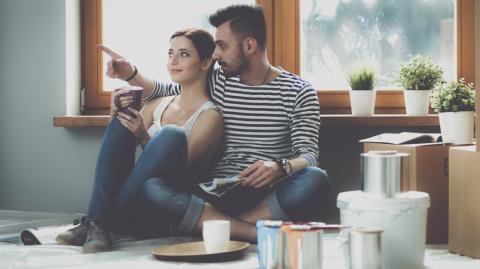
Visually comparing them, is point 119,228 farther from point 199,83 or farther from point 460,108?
point 460,108

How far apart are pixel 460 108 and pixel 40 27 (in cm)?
175

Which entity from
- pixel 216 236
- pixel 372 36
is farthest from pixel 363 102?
pixel 216 236

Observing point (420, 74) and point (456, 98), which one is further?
point (420, 74)

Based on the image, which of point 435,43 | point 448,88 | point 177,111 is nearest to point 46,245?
point 177,111

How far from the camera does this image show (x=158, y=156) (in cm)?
228

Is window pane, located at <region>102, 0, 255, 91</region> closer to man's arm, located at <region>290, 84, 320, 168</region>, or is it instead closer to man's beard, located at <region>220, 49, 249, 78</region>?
man's beard, located at <region>220, 49, 249, 78</region>


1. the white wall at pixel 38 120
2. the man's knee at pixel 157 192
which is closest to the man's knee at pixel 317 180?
the man's knee at pixel 157 192

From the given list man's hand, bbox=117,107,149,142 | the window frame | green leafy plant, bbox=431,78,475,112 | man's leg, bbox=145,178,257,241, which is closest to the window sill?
the window frame

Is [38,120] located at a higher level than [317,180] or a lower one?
higher

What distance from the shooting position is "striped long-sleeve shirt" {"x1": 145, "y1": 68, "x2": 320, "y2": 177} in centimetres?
247

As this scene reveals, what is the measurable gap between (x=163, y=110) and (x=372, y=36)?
0.90 metres

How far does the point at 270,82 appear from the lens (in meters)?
2.53

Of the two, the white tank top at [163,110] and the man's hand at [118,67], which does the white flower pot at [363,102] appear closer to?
the white tank top at [163,110]

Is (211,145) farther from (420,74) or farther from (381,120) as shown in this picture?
(420,74)
